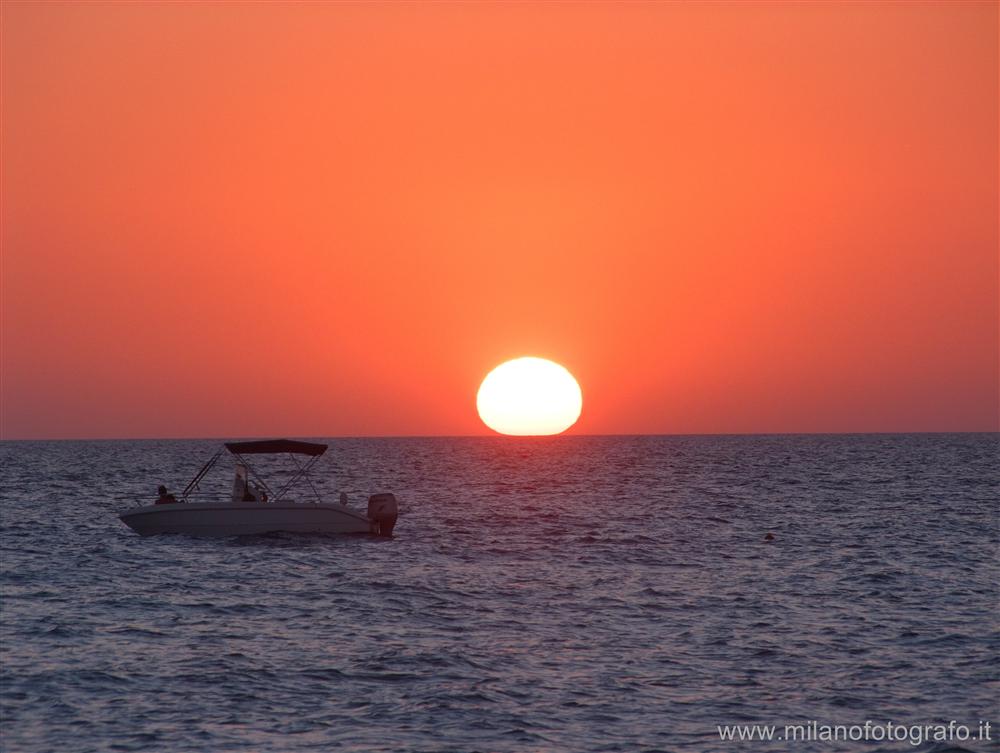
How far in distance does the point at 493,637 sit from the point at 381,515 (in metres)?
23.3

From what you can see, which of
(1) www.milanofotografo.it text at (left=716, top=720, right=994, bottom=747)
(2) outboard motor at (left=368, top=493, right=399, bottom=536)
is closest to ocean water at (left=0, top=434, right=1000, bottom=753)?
(1) www.milanofotografo.it text at (left=716, top=720, right=994, bottom=747)

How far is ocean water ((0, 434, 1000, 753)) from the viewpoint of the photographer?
2130 cm

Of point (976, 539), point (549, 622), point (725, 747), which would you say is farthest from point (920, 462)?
point (725, 747)

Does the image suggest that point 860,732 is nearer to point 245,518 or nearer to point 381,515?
point 245,518

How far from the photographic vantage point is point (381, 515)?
51.9m

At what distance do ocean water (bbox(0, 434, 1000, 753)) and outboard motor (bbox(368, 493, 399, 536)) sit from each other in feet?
2.03

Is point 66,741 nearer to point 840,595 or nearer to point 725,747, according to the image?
point 725,747

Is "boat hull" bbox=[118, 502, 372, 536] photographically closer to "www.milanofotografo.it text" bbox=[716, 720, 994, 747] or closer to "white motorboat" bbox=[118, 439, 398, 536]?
"white motorboat" bbox=[118, 439, 398, 536]

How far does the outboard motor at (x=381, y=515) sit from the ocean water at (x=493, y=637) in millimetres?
618

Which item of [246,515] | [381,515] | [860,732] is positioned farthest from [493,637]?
[381,515]

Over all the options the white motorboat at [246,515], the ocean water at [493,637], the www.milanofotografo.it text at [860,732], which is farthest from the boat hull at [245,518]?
→ the www.milanofotografo.it text at [860,732]

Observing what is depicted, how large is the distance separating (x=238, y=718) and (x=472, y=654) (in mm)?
6691

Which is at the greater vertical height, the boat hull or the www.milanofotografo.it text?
the boat hull

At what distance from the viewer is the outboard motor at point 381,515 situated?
51594 mm
